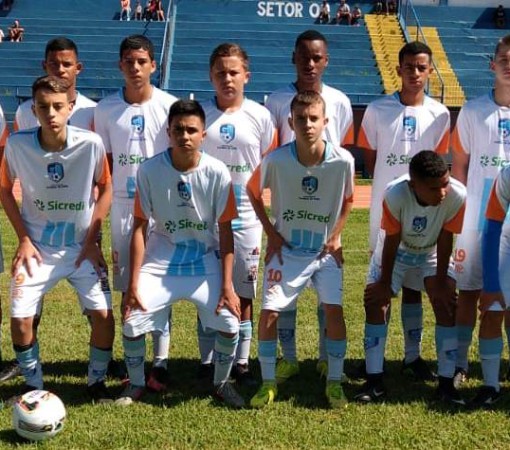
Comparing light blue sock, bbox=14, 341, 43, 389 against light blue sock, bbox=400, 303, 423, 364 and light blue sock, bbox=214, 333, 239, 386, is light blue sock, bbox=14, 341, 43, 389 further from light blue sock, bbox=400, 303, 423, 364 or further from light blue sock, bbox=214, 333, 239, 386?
light blue sock, bbox=400, 303, 423, 364

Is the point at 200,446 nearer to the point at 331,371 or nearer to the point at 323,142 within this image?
the point at 331,371

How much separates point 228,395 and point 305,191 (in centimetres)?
139

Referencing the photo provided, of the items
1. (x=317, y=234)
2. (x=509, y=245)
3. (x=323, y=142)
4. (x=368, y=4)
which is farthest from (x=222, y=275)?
(x=368, y=4)

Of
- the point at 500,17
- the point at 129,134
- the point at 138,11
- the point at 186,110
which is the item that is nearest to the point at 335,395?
the point at 186,110

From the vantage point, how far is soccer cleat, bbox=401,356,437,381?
5023mm

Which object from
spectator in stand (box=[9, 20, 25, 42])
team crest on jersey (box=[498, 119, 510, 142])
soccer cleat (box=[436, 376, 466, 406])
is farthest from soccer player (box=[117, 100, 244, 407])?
spectator in stand (box=[9, 20, 25, 42])

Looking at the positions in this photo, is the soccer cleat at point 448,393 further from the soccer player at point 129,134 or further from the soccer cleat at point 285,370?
the soccer player at point 129,134

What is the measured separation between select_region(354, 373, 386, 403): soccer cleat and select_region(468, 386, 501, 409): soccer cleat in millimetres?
560

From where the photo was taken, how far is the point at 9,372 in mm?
5016

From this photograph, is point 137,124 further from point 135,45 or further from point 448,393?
point 448,393

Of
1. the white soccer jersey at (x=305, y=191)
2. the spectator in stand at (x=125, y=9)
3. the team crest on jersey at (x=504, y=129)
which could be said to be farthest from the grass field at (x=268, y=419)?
the spectator in stand at (x=125, y=9)

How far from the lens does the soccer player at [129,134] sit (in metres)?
4.81

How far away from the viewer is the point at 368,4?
103ft

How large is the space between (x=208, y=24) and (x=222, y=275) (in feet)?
87.2
